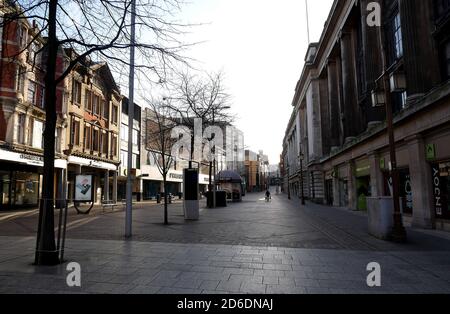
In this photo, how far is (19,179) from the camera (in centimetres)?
2647

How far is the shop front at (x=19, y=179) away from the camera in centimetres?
2435

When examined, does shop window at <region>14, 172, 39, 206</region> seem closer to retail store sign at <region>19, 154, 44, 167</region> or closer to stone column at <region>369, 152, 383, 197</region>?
retail store sign at <region>19, 154, 44, 167</region>

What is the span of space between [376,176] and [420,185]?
5.69 meters

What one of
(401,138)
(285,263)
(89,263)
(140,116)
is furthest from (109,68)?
(140,116)

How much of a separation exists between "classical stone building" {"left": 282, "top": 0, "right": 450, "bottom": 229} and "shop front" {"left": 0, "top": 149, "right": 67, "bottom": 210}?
23.4 meters

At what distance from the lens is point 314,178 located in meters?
39.5

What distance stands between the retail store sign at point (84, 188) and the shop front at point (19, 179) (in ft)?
15.1

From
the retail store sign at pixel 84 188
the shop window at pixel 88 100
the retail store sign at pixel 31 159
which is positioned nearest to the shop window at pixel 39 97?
the retail store sign at pixel 31 159

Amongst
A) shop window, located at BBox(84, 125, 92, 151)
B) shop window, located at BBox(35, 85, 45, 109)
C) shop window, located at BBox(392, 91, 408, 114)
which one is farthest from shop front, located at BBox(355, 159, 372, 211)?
shop window, located at BBox(84, 125, 92, 151)

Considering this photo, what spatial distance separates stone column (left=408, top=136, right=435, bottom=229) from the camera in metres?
13.5

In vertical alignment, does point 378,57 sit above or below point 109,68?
above

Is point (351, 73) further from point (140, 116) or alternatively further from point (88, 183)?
point (140, 116)

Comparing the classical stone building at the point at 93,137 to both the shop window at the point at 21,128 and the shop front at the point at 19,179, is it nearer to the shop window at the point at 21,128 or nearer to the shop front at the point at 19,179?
the shop front at the point at 19,179

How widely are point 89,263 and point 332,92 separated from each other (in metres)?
30.7
